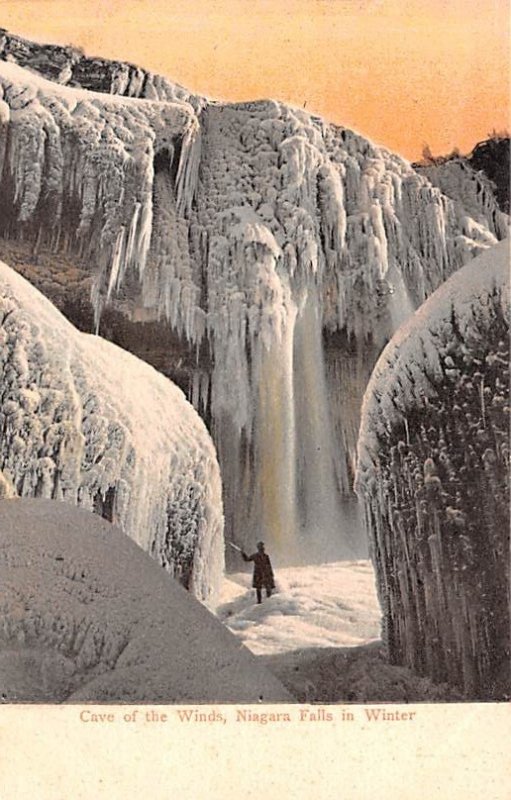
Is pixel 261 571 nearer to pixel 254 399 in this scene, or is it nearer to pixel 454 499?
pixel 254 399

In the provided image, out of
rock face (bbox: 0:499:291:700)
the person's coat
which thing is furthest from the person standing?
rock face (bbox: 0:499:291:700)

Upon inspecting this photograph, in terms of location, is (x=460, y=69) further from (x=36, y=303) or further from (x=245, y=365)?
(x=36, y=303)

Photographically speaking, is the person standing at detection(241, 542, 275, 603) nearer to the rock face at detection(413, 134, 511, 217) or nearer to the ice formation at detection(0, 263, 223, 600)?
the ice formation at detection(0, 263, 223, 600)

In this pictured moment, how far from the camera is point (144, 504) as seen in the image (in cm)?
478

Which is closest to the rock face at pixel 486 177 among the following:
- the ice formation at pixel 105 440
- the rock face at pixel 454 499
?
the rock face at pixel 454 499

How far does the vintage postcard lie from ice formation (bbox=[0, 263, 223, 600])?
0.02m

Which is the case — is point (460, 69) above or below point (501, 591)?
above

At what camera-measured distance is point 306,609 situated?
4699 mm

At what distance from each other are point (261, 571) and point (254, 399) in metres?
0.98

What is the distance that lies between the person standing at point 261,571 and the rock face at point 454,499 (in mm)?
598

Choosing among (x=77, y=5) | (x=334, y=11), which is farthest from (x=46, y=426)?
(x=334, y=11)

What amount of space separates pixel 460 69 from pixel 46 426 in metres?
3.12

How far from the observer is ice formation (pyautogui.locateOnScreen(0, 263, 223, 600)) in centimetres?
472
